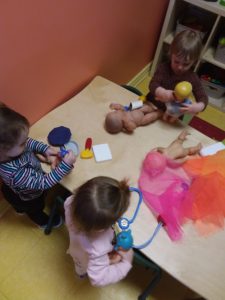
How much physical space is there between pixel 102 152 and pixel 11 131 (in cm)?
40

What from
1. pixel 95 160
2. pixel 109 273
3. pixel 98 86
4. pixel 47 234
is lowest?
pixel 47 234

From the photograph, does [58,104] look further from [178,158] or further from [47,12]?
[178,158]

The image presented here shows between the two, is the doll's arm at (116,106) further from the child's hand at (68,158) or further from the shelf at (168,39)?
the shelf at (168,39)

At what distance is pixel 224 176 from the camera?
110 cm

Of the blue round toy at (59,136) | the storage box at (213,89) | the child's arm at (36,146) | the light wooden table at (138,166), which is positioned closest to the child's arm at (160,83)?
the light wooden table at (138,166)

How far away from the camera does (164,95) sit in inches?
48.4

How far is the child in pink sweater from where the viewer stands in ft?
2.45

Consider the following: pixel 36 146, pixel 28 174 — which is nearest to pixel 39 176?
pixel 28 174

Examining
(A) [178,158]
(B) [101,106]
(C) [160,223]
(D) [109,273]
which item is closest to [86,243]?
(D) [109,273]

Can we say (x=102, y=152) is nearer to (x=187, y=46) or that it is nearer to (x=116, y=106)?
(x=116, y=106)

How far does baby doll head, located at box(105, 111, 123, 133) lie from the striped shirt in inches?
11.5

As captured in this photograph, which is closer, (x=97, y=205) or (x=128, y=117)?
(x=97, y=205)

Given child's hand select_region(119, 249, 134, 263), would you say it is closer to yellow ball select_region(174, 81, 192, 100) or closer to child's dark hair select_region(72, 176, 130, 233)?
child's dark hair select_region(72, 176, 130, 233)

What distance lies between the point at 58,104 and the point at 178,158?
0.62 metres
